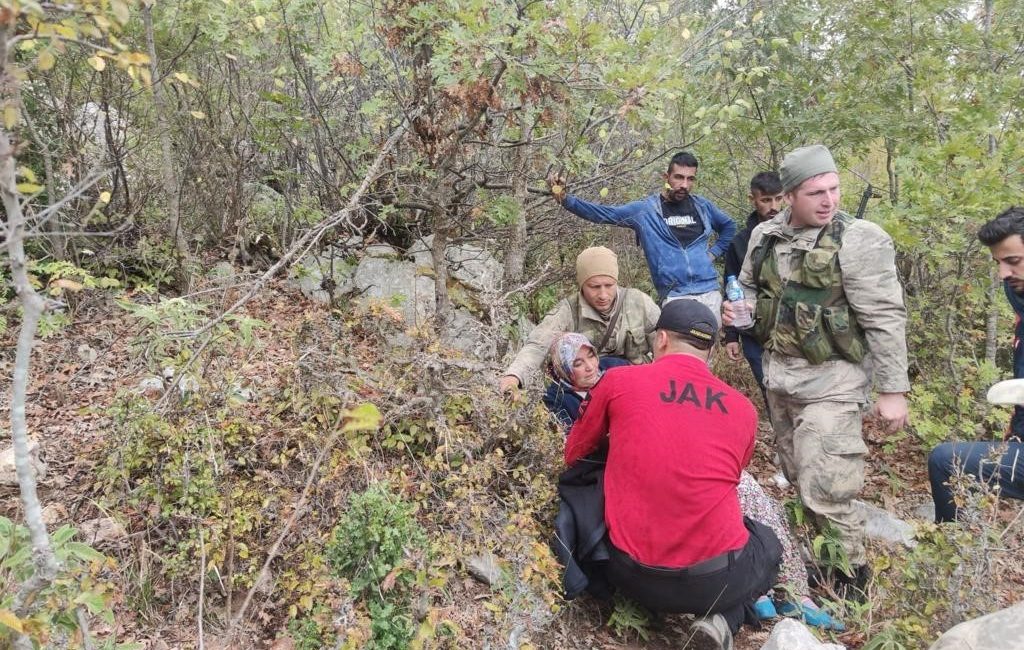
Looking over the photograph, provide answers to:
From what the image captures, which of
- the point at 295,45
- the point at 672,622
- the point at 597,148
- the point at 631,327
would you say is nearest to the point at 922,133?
the point at 597,148

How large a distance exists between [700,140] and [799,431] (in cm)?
351

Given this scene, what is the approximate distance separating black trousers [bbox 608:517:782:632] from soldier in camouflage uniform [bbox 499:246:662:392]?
127 cm

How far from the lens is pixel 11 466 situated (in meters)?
3.14

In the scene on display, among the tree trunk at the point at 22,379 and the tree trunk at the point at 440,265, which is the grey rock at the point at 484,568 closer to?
the tree trunk at the point at 22,379

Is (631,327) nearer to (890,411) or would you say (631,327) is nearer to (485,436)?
(485,436)

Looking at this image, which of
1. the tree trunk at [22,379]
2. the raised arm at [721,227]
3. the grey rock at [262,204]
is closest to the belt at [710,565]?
the tree trunk at [22,379]

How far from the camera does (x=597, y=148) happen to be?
6285 mm

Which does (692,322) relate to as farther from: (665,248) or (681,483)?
(665,248)

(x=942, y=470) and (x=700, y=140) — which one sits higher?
(x=700, y=140)

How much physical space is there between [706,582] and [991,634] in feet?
3.35

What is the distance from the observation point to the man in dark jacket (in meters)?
4.29

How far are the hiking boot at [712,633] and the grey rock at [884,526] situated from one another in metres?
1.64

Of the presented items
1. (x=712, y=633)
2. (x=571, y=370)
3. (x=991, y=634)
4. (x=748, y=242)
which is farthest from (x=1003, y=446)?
(x=571, y=370)

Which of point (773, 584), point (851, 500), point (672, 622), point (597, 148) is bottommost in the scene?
point (672, 622)
